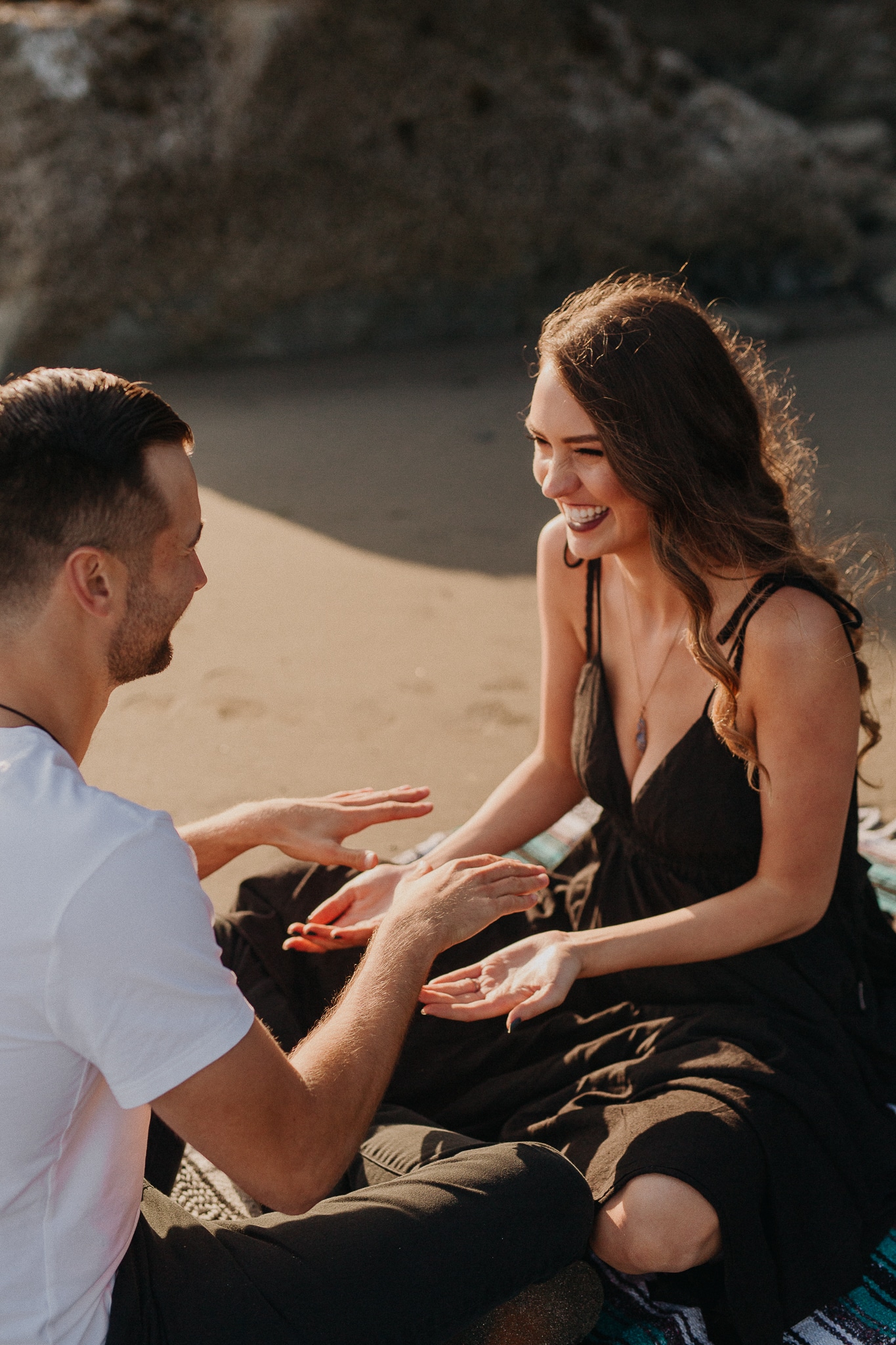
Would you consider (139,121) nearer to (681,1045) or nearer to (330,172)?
(330,172)

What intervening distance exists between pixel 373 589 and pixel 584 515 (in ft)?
9.89

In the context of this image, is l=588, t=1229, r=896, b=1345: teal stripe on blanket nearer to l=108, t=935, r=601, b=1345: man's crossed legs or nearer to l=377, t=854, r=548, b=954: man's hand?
l=108, t=935, r=601, b=1345: man's crossed legs

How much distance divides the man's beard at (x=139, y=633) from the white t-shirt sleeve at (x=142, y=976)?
1.08 feet

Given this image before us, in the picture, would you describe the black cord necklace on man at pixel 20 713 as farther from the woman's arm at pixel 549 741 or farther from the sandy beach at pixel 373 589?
the sandy beach at pixel 373 589

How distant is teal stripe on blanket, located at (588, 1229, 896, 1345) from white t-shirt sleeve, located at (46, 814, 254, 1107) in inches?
41.0

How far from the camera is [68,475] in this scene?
1.47 m

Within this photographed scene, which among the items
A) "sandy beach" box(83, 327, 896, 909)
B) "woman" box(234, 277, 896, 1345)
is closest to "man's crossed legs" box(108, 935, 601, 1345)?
"woman" box(234, 277, 896, 1345)

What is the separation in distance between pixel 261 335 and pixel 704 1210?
847cm

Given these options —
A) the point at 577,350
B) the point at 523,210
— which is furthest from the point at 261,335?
the point at 577,350

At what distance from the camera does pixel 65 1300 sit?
1.36 metres

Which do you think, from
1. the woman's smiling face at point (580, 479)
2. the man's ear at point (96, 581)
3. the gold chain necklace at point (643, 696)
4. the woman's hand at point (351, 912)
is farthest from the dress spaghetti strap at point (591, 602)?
the man's ear at point (96, 581)

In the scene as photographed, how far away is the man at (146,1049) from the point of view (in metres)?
1.23

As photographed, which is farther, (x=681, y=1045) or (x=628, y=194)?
(x=628, y=194)

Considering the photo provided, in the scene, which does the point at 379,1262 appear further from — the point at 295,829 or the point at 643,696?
the point at 643,696
